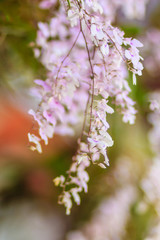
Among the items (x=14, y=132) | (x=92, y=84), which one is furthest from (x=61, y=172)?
(x=92, y=84)

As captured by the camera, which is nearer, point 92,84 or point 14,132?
point 92,84

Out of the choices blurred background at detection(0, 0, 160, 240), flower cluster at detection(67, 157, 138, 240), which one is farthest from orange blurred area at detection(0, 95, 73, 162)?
flower cluster at detection(67, 157, 138, 240)

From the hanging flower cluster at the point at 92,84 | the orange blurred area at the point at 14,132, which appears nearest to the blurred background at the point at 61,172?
the orange blurred area at the point at 14,132

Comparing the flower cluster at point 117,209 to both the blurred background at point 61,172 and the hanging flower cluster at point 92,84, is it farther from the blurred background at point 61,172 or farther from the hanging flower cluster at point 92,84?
the hanging flower cluster at point 92,84

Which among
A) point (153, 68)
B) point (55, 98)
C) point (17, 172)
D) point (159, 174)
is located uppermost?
point (153, 68)

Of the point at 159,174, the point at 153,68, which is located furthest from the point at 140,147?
the point at 153,68

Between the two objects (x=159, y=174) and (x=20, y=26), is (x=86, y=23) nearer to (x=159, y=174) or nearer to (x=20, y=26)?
(x=20, y=26)

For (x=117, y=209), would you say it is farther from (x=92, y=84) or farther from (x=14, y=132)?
(x=92, y=84)

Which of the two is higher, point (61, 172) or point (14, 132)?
point (14, 132)
